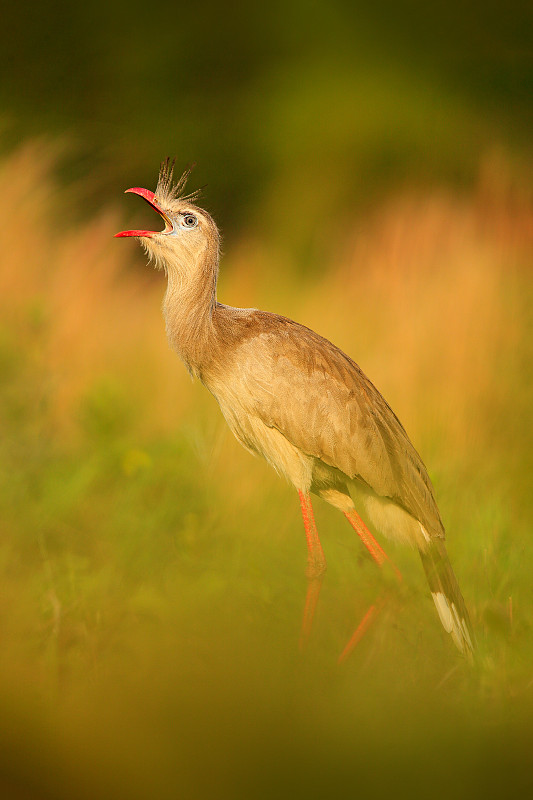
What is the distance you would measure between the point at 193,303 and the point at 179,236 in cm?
16

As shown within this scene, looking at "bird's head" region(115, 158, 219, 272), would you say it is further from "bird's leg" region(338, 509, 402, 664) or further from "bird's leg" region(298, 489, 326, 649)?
"bird's leg" region(338, 509, 402, 664)

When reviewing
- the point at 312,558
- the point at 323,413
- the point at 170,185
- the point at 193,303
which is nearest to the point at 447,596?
the point at 312,558

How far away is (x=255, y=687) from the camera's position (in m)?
1.38

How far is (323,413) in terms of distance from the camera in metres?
1.77

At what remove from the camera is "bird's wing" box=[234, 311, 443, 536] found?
1.73 meters

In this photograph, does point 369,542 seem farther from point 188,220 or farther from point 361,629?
point 188,220

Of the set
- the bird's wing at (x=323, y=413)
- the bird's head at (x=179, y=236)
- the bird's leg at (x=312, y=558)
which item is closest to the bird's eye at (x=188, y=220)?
the bird's head at (x=179, y=236)

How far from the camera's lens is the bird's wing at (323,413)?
1.73 metres

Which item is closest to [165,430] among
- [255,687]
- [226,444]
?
[226,444]

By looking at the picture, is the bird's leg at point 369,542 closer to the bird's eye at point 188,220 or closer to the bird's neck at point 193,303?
the bird's neck at point 193,303

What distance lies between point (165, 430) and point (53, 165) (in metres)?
0.92

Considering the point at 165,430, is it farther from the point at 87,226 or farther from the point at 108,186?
the point at 108,186

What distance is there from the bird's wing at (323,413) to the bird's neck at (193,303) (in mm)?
93

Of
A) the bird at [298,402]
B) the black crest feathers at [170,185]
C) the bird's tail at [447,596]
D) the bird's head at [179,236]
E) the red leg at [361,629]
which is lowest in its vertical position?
the red leg at [361,629]
